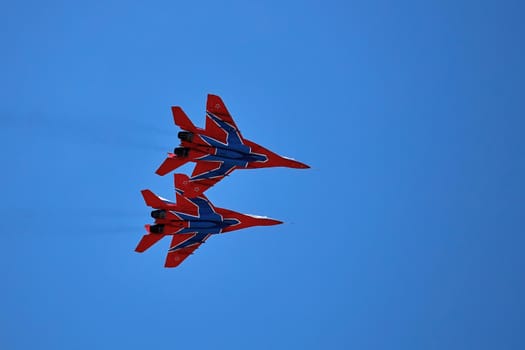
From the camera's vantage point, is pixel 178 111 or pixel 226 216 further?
pixel 226 216

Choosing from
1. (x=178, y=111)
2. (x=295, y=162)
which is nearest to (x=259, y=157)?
(x=295, y=162)

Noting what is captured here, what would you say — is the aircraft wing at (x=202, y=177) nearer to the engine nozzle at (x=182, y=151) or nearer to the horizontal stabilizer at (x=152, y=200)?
the horizontal stabilizer at (x=152, y=200)

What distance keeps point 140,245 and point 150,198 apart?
114 inches

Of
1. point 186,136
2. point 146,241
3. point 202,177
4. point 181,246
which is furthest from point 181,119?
point 181,246

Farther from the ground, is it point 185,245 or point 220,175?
point 220,175

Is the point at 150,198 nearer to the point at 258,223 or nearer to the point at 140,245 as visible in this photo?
the point at 140,245

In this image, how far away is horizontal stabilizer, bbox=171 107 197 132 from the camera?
46.9 metres

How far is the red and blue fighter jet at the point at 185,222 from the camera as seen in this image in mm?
49188

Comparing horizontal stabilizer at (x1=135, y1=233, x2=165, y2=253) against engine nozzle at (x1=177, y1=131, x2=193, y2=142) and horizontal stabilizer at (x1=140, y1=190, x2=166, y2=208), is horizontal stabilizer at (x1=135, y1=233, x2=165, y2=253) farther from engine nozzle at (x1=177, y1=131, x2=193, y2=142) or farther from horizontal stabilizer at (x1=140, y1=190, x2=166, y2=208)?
engine nozzle at (x1=177, y1=131, x2=193, y2=142)

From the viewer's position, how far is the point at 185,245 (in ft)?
171

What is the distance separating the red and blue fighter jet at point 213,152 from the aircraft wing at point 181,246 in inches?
123

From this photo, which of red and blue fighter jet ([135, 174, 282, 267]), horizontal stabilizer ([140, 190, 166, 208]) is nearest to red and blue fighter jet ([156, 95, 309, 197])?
red and blue fighter jet ([135, 174, 282, 267])

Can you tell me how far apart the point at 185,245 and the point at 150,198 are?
4625mm

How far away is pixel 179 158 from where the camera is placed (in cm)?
4841
